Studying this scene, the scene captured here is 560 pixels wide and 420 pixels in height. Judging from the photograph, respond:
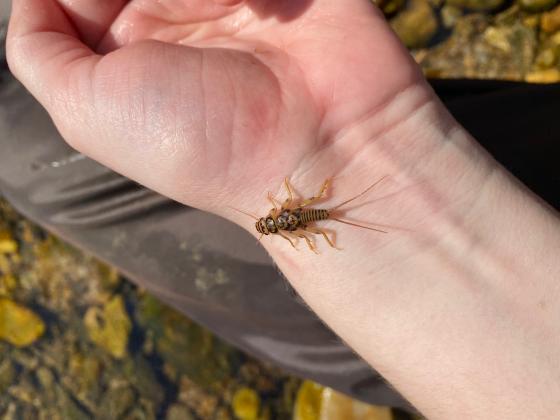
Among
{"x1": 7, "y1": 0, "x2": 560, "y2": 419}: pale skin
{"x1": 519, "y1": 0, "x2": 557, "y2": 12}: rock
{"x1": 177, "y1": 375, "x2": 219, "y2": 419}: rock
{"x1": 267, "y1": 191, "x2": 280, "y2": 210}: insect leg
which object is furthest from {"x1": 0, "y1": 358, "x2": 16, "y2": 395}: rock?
{"x1": 519, "y1": 0, "x2": 557, "y2": 12}: rock

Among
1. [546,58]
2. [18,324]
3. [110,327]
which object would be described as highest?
[546,58]

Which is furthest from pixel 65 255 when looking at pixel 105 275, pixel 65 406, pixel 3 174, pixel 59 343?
pixel 3 174

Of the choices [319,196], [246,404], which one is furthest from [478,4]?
[246,404]

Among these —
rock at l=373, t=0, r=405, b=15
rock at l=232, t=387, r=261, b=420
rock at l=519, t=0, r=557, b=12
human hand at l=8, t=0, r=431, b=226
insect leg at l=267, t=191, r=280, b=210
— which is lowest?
rock at l=232, t=387, r=261, b=420

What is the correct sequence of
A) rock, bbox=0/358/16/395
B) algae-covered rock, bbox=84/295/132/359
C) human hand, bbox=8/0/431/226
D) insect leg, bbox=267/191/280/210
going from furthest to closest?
1. algae-covered rock, bbox=84/295/132/359
2. rock, bbox=0/358/16/395
3. insect leg, bbox=267/191/280/210
4. human hand, bbox=8/0/431/226

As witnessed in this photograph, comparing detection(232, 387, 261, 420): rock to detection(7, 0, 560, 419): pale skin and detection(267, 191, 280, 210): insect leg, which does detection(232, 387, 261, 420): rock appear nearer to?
detection(7, 0, 560, 419): pale skin

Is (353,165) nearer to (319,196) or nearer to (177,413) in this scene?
(319,196)

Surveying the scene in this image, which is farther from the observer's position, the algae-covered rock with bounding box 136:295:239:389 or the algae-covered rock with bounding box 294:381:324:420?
the algae-covered rock with bounding box 136:295:239:389
